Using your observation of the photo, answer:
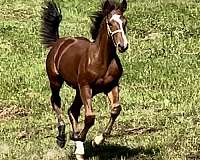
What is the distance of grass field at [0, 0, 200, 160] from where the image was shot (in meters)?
10.9

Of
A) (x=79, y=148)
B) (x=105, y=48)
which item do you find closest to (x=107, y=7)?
(x=105, y=48)

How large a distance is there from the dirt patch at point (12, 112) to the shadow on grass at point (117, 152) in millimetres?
4619

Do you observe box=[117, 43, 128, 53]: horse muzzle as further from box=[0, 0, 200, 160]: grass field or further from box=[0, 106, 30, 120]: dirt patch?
box=[0, 106, 30, 120]: dirt patch

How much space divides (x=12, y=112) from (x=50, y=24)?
4.04m

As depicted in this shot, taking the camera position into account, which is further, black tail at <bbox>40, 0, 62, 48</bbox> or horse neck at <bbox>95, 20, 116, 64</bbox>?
black tail at <bbox>40, 0, 62, 48</bbox>

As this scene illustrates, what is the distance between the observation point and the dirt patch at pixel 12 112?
15.3 metres

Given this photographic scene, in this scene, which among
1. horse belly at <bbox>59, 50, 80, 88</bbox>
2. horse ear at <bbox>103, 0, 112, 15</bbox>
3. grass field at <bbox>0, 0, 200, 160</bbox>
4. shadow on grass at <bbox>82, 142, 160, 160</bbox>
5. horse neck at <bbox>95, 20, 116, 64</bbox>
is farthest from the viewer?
grass field at <bbox>0, 0, 200, 160</bbox>

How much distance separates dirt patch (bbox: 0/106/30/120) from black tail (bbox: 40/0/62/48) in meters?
3.53

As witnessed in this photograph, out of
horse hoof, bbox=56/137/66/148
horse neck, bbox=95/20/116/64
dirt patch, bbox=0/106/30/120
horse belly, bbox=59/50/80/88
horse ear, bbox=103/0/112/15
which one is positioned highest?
horse ear, bbox=103/0/112/15

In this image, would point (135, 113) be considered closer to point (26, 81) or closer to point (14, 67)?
point (26, 81)

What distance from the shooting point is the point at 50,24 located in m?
12.4

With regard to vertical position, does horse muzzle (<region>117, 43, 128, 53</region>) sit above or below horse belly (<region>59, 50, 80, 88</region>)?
above

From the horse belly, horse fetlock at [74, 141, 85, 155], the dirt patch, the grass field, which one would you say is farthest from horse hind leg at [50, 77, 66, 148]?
the dirt patch

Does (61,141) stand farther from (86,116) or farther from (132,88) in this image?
(132,88)
